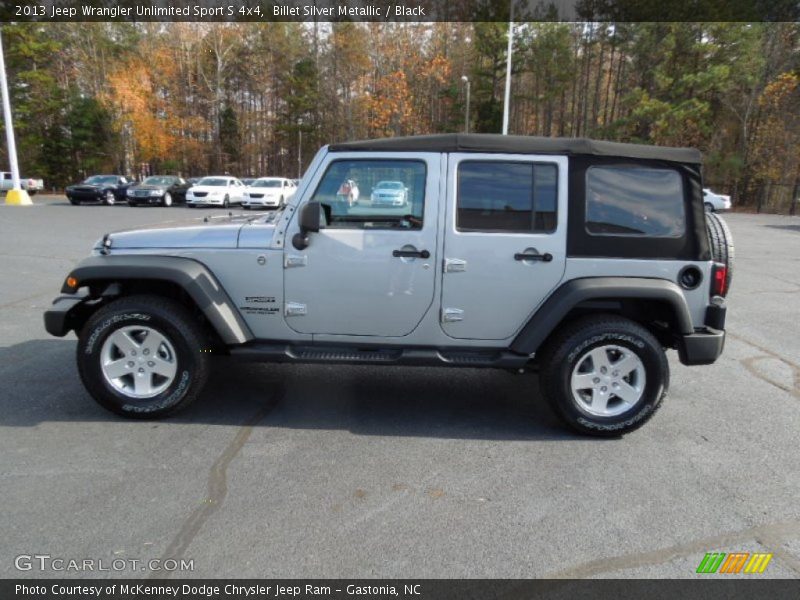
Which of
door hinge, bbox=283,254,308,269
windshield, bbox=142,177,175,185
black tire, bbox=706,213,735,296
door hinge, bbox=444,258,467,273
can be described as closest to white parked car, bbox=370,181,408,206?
door hinge, bbox=444,258,467,273

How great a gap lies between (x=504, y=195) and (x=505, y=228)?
227 millimetres

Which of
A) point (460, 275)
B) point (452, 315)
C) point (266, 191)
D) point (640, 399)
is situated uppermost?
point (266, 191)

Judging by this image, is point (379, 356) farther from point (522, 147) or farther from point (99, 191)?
point (99, 191)

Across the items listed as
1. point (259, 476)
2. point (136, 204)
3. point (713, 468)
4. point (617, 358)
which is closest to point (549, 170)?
point (617, 358)

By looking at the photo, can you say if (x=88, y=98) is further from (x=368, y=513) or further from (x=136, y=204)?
(x=368, y=513)

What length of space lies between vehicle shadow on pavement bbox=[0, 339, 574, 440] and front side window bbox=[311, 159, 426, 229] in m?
1.43

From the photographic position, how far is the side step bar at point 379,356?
3.74 m

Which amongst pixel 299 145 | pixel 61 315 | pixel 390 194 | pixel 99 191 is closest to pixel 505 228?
pixel 390 194

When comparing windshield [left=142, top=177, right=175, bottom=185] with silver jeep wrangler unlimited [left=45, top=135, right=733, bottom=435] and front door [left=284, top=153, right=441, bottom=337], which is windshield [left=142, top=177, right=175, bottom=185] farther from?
front door [left=284, top=153, right=441, bottom=337]

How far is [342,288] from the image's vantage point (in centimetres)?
372

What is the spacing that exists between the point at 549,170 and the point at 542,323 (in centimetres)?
105

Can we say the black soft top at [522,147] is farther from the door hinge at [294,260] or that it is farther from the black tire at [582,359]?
the black tire at [582,359]

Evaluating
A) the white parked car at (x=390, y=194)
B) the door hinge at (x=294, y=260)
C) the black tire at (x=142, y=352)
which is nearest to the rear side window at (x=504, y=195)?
the white parked car at (x=390, y=194)

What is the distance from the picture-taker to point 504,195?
3.68 meters
